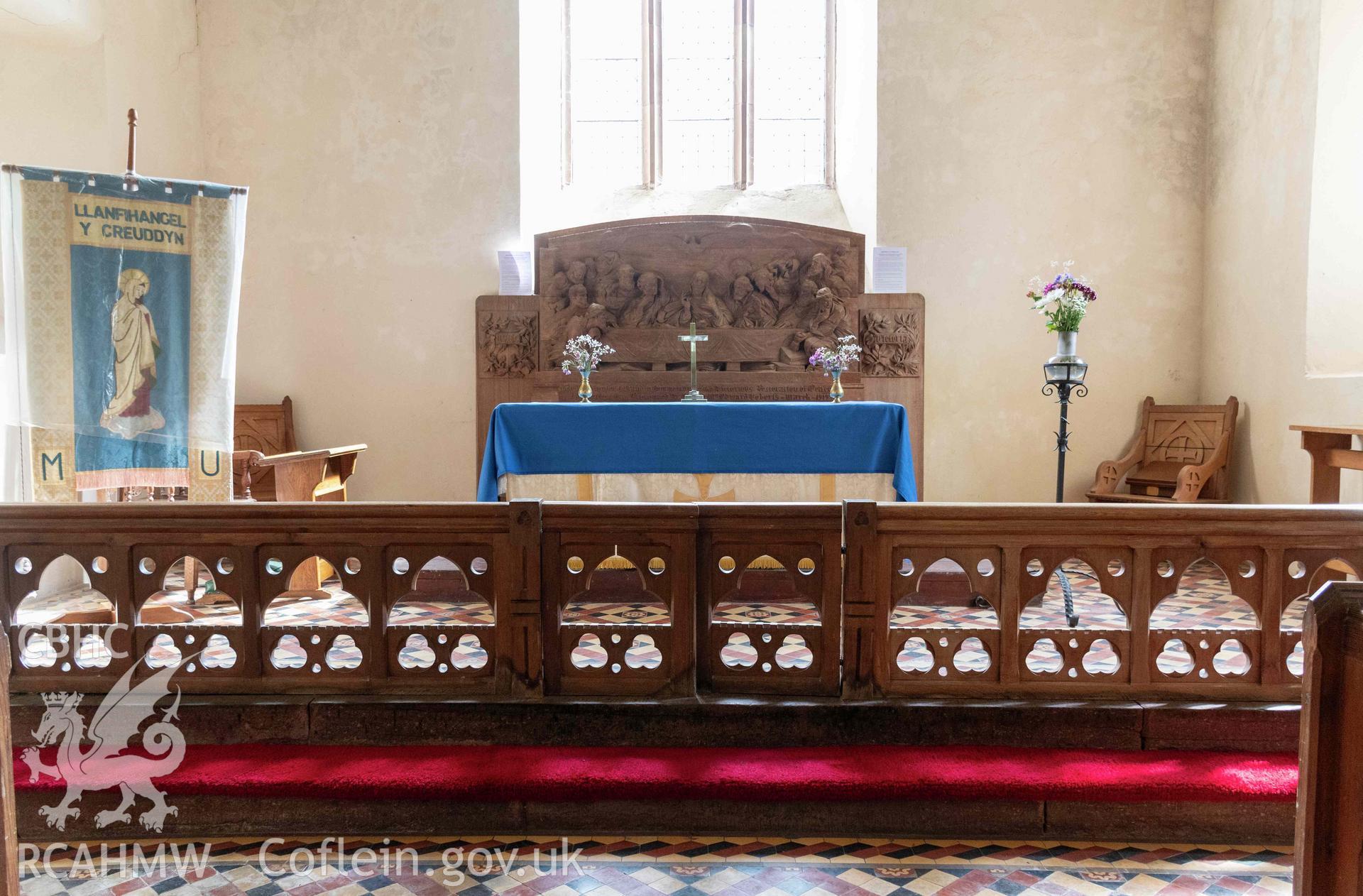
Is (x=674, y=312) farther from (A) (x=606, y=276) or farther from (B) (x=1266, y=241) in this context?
(B) (x=1266, y=241)

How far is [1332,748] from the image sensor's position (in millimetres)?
1580

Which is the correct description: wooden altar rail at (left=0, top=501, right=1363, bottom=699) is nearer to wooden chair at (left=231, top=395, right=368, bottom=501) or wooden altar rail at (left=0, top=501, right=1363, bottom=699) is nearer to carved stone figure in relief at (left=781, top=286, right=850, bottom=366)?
wooden chair at (left=231, top=395, right=368, bottom=501)

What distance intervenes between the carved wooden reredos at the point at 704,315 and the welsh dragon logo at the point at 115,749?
4.79 m

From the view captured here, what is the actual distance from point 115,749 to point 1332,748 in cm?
303

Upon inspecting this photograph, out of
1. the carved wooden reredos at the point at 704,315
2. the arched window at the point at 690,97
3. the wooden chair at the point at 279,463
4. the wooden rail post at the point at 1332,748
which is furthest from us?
the arched window at the point at 690,97

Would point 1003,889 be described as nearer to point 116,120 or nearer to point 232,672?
point 232,672

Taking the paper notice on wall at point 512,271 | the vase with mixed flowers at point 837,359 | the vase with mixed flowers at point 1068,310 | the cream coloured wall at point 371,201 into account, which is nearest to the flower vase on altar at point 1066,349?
the vase with mixed flowers at point 1068,310

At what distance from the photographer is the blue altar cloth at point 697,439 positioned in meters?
4.95

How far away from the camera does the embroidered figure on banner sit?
439 cm

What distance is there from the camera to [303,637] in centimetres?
278

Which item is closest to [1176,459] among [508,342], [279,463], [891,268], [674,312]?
[891,268]

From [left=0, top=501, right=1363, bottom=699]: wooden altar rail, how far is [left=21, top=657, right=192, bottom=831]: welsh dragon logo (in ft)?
0.22

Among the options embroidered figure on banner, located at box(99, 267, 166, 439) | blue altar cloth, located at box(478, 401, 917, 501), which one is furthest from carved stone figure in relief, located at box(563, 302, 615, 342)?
embroidered figure on banner, located at box(99, 267, 166, 439)

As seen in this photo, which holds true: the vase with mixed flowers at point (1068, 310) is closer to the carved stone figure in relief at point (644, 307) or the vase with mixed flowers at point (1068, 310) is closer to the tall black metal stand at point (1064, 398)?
the tall black metal stand at point (1064, 398)
